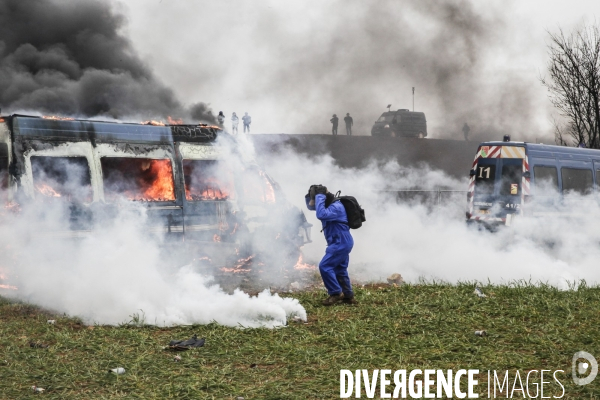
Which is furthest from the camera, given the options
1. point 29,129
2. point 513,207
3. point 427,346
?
point 513,207

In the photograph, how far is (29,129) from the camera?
9477 mm

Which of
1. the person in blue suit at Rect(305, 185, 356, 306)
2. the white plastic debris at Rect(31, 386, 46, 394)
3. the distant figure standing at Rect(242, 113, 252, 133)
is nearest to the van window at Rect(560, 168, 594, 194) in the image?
the person in blue suit at Rect(305, 185, 356, 306)

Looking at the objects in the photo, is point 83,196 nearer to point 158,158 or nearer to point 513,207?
point 158,158

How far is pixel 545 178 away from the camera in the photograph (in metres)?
13.9

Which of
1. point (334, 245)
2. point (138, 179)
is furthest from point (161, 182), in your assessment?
point (334, 245)

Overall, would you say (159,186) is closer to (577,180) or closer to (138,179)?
(138,179)

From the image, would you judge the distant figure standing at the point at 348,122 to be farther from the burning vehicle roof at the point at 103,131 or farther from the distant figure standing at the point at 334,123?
the burning vehicle roof at the point at 103,131

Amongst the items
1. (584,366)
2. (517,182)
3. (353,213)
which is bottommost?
(584,366)

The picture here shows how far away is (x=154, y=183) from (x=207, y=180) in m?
0.98

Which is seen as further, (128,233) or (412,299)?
(128,233)

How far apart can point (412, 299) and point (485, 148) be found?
6.76m

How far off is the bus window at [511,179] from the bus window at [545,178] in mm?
333

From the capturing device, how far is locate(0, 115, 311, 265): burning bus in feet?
30.9

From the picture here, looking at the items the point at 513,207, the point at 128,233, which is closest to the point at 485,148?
the point at 513,207
